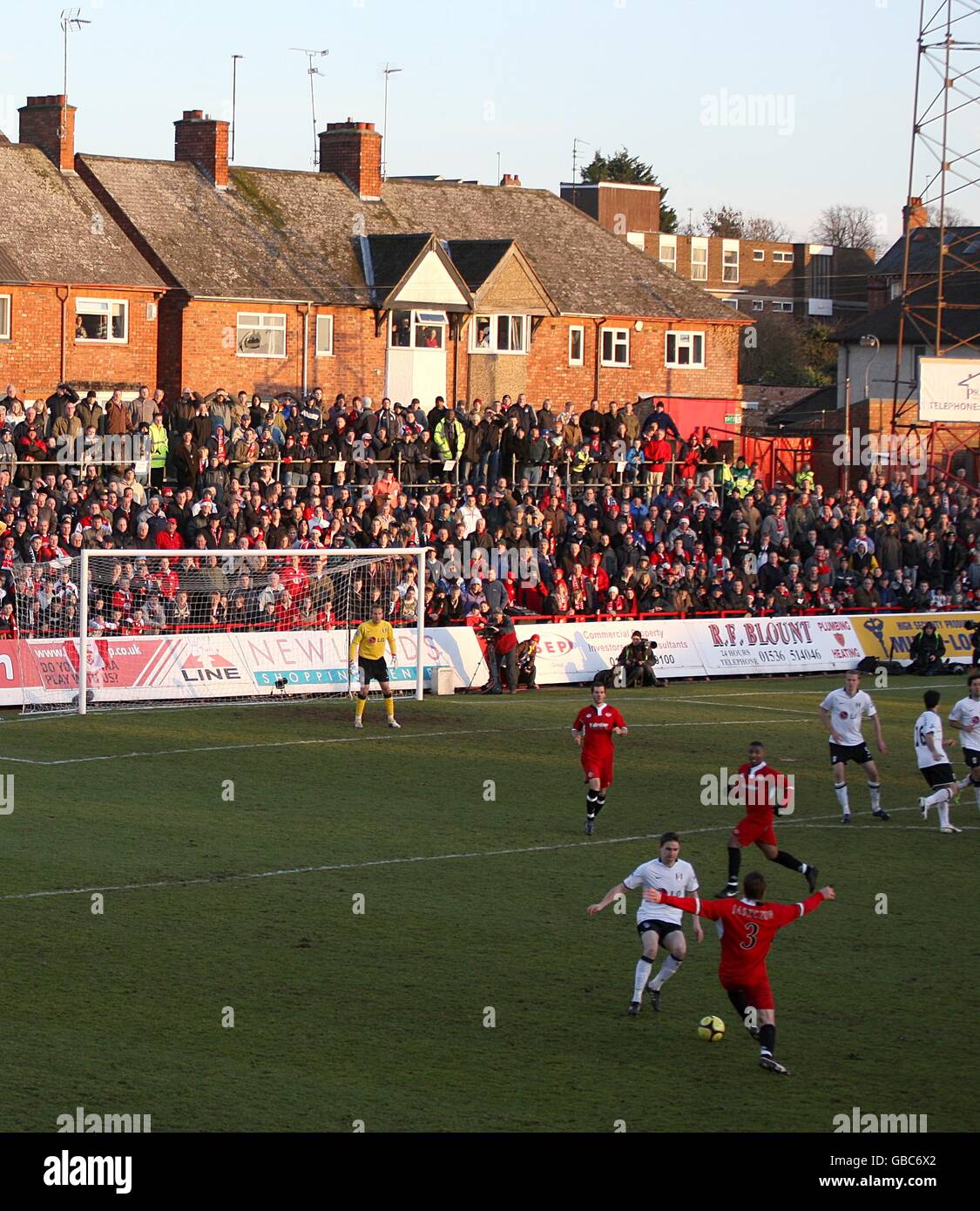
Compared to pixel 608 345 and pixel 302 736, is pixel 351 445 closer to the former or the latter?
pixel 302 736

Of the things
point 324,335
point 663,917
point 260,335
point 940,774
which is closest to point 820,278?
point 324,335

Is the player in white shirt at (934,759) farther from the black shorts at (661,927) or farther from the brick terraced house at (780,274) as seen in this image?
the brick terraced house at (780,274)

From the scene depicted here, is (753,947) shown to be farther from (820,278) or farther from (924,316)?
(820,278)

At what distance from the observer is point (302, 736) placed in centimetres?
2850

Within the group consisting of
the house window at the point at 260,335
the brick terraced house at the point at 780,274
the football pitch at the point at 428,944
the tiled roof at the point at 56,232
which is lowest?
the football pitch at the point at 428,944

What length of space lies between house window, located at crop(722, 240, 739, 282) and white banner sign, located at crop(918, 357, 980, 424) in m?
49.3

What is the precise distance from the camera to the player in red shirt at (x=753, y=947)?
1277 cm

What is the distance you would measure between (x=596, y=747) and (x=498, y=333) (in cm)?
3271

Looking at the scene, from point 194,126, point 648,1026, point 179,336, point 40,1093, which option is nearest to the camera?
point 40,1093

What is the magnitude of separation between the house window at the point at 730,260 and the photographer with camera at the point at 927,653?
6040 cm

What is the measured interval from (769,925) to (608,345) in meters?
44.1

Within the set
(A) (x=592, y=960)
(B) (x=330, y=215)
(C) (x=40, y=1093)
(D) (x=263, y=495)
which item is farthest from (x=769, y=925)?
(B) (x=330, y=215)

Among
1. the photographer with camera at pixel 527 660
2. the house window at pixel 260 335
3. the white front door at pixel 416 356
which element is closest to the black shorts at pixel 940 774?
the photographer with camera at pixel 527 660

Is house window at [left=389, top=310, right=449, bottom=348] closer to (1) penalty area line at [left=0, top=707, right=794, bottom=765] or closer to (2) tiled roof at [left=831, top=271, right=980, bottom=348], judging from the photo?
(1) penalty area line at [left=0, top=707, right=794, bottom=765]
